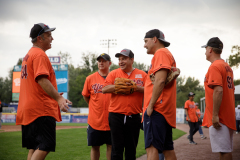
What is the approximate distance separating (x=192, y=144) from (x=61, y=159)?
6273 mm

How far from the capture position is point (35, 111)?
343 centimetres

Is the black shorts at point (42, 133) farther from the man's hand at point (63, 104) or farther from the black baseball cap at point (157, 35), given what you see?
the black baseball cap at point (157, 35)

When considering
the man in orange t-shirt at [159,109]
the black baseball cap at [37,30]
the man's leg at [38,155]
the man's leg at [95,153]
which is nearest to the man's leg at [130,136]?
the man's leg at [95,153]

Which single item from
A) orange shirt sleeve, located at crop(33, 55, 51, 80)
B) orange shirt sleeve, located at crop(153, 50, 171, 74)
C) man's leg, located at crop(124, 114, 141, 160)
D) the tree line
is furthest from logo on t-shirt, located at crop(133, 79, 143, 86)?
the tree line

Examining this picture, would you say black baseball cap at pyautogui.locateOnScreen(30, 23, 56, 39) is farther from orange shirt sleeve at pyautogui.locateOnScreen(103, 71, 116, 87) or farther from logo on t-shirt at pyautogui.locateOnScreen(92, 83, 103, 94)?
logo on t-shirt at pyautogui.locateOnScreen(92, 83, 103, 94)

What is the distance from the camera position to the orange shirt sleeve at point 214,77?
150 inches

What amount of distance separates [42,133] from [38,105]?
393 mm

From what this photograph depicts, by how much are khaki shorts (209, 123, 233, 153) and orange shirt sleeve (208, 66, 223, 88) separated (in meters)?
0.65

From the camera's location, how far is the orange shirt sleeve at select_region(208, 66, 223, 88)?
3812 mm

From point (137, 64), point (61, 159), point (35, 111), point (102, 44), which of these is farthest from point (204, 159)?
point (137, 64)

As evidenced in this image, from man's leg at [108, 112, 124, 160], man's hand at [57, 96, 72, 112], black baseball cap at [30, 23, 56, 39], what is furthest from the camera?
man's leg at [108, 112, 124, 160]

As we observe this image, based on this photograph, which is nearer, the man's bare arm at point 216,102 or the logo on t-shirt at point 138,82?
the man's bare arm at point 216,102

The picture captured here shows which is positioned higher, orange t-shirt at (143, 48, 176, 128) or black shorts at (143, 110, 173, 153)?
orange t-shirt at (143, 48, 176, 128)

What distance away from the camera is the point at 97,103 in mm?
5391
